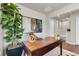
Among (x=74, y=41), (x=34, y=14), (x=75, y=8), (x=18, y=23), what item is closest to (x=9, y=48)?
(x=18, y=23)

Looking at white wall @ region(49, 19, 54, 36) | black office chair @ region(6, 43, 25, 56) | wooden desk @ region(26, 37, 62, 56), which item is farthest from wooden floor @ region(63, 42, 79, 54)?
black office chair @ region(6, 43, 25, 56)

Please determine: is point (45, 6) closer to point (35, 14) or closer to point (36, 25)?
point (35, 14)

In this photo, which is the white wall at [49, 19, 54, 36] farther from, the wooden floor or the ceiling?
the wooden floor

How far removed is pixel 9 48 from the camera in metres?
1.52

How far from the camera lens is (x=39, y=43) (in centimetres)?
159

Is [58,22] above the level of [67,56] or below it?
above

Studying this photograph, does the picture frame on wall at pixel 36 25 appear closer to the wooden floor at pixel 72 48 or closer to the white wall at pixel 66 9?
the white wall at pixel 66 9

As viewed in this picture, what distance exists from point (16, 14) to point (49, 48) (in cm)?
73

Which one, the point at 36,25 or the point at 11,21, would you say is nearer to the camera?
the point at 11,21

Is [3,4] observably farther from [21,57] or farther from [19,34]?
[21,57]

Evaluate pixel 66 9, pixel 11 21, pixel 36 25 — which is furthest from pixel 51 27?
pixel 11 21

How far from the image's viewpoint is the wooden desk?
4.93ft

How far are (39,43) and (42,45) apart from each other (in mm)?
57

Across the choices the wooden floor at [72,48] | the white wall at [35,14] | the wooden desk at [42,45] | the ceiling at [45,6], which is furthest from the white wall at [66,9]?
the wooden floor at [72,48]
